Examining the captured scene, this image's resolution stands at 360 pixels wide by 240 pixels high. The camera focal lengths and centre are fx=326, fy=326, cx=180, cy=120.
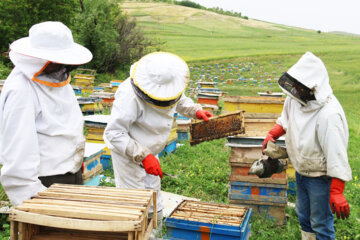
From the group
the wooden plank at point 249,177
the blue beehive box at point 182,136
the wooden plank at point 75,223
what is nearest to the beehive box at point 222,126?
the wooden plank at point 249,177

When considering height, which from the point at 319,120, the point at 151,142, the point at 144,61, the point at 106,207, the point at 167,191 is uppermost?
the point at 144,61

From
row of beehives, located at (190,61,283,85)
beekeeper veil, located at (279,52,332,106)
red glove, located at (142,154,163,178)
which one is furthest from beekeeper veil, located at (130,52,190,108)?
row of beehives, located at (190,61,283,85)

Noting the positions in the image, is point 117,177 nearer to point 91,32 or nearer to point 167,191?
point 167,191

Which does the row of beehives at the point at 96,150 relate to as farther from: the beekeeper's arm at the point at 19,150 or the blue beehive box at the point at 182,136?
the beekeeper's arm at the point at 19,150

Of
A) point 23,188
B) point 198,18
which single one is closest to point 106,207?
point 23,188

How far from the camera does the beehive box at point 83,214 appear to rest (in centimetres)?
167

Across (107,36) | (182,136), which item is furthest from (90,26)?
(182,136)

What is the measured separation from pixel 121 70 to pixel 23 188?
22733mm

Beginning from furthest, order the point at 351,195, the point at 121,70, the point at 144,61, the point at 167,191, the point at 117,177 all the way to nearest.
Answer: the point at 121,70, the point at 167,191, the point at 351,195, the point at 117,177, the point at 144,61

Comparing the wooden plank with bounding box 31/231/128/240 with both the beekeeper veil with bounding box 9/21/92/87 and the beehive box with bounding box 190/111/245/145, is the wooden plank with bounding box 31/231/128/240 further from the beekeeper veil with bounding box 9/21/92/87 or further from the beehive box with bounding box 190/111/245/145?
the beehive box with bounding box 190/111/245/145

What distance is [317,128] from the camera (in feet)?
9.75

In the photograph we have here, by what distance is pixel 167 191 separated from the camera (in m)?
5.34

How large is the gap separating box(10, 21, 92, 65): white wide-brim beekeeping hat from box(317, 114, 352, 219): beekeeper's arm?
2.13 m

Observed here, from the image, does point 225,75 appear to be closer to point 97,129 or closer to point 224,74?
point 224,74
